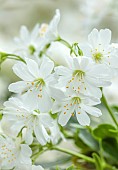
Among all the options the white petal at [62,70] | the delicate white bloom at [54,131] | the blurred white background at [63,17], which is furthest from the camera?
the blurred white background at [63,17]

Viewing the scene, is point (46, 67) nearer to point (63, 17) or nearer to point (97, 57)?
Result: point (97, 57)

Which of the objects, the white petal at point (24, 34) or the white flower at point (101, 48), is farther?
the white petal at point (24, 34)

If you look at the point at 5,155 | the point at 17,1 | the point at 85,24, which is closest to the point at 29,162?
the point at 5,155

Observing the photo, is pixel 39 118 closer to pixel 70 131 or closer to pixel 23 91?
pixel 23 91

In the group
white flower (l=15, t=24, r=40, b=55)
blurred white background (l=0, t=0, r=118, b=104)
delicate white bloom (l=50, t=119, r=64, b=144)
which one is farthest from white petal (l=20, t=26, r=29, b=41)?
blurred white background (l=0, t=0, r=118, b=104)

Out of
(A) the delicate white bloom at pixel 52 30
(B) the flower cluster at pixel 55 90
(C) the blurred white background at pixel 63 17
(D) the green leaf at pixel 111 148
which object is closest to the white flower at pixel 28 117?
(B) the flower cluster at pixel 55 90

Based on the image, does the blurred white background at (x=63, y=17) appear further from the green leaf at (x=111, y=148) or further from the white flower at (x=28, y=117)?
the white flower at (x=28, y=117)
